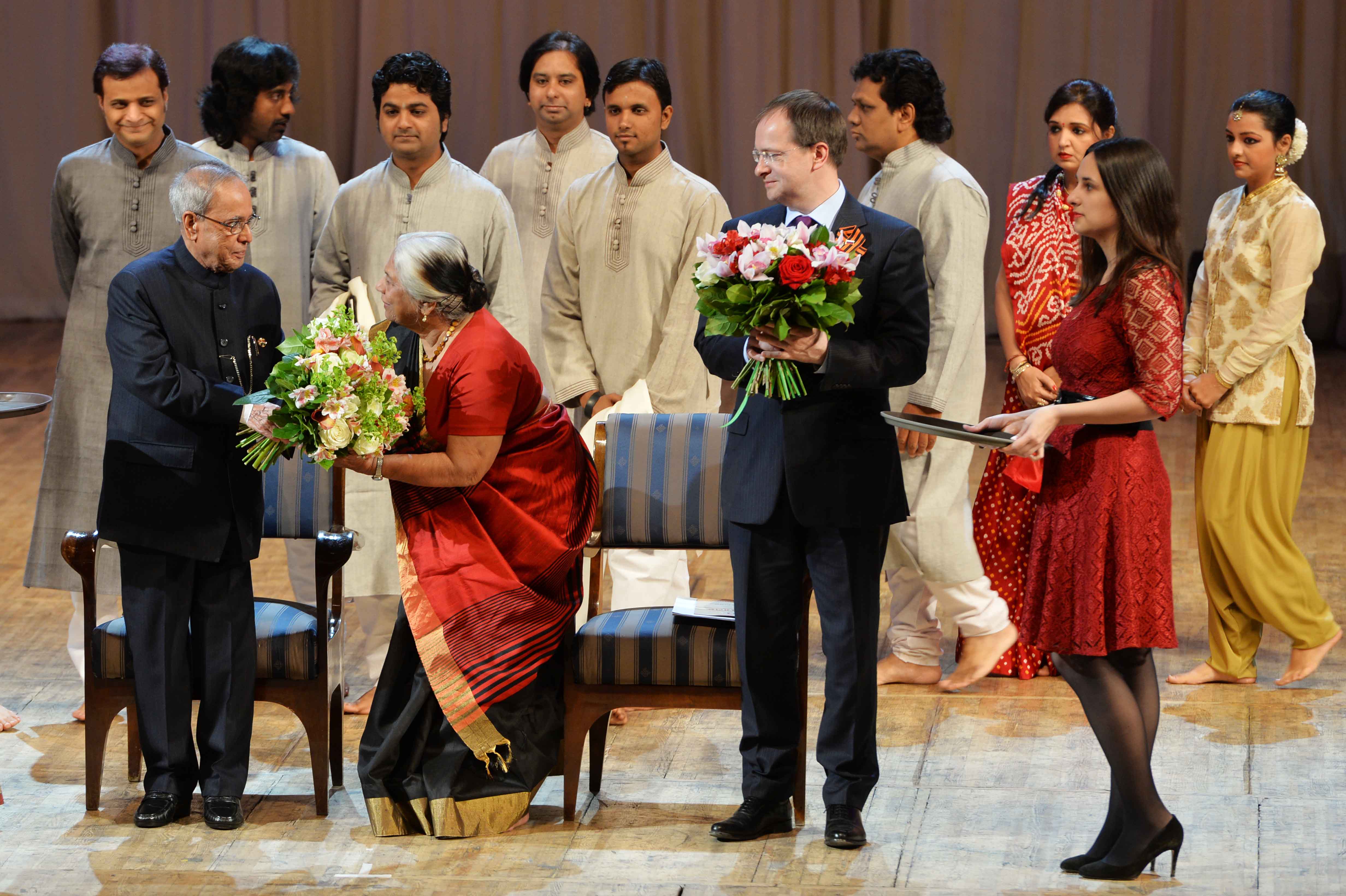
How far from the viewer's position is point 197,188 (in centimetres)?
339

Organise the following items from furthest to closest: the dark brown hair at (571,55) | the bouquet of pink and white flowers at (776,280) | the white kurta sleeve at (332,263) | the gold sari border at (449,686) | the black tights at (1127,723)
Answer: the dark brown hair at (571,55), the white kurta sleeve at (332,263), the gold sari border at (449,686), the black tights at (1127,723), the bouquet of pink and white flowers at (776,280)

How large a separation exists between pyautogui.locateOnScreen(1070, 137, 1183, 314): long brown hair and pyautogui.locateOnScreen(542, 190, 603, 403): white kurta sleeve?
1869mm

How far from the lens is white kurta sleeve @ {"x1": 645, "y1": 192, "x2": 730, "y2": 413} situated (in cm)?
440

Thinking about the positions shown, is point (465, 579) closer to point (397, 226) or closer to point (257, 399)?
point (257, 399)

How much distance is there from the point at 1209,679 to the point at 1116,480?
5.27 feet

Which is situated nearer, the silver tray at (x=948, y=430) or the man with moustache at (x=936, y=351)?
the silver tray at (x=948, y=430)

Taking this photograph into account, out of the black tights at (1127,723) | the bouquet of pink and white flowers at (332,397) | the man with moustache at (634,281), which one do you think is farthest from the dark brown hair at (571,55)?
the black tights at (1127,723)

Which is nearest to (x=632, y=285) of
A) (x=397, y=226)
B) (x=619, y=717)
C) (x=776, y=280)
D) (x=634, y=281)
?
(x=634, y=281)

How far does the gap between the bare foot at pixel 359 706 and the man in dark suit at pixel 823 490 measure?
1.28m

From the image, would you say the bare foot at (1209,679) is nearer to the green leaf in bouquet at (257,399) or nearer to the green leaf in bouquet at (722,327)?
the green leaf in bouquet at (722,327)

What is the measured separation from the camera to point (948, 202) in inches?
164

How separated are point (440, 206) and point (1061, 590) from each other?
84.1 inches

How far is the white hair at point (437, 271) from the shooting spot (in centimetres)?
340

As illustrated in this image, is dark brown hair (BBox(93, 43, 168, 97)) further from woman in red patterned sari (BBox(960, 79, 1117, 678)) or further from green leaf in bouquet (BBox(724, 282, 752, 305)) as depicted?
woman in red patterned sari (BBox(960, 79, 1117, 678))
